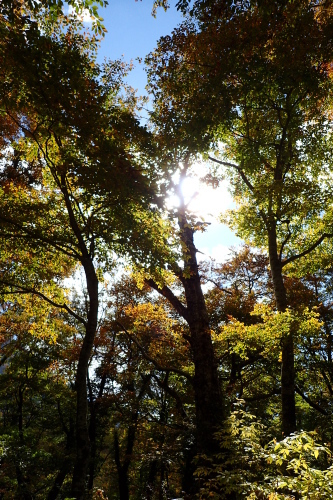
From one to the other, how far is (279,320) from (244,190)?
549 centimetres

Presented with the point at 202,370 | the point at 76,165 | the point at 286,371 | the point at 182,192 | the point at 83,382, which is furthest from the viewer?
the point at 182,192

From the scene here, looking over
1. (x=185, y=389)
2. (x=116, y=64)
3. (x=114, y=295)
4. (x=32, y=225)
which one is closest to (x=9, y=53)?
(x=32, y=225)

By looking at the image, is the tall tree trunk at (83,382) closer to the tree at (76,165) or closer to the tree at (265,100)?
the tree at (76,165)

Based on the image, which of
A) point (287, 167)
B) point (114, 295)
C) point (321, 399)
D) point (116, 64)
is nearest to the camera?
point (116, 64)

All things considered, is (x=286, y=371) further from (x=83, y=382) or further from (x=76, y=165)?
(x=76, y=165)

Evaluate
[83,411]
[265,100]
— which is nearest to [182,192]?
[265,100]

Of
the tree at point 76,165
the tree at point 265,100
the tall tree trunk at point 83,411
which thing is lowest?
the tall tree trunk at point 83,411

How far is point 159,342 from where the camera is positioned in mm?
11422

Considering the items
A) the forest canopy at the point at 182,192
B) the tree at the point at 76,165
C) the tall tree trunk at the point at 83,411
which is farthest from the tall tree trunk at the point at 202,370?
the tall tree trunk at the point at 83,411

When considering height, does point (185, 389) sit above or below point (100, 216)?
below

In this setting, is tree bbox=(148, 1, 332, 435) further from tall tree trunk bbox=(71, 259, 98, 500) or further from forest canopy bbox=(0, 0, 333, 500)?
tall tree trunk bbox=(71, 259, 98, 500)

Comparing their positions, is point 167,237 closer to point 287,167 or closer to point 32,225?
point 32,225

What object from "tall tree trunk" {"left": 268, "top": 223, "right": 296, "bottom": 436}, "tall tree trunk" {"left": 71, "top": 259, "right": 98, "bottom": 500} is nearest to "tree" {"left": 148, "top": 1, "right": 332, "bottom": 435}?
"tall tree trunk" {"left": 268, "top": 223, "right": 296, "bottom": 436}

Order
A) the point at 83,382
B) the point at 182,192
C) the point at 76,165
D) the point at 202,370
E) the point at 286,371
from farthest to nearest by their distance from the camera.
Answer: the point at 182,192 → the point at 286,371 → the point at 202,370 → the point at 83,382 → the point at 76,165
